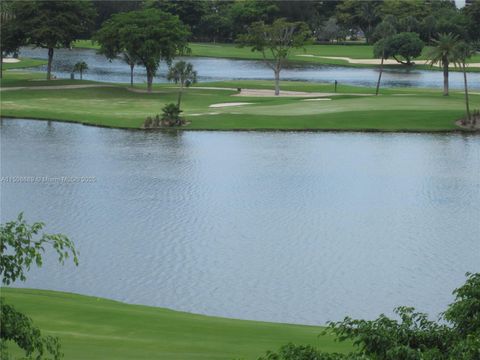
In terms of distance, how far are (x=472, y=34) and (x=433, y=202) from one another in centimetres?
12052

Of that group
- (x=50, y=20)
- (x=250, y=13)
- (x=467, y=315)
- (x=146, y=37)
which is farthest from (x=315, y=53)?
(x=467, y=315)

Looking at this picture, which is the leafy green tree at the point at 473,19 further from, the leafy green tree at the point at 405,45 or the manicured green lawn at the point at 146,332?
the manicured green lawn at the point at 146,332

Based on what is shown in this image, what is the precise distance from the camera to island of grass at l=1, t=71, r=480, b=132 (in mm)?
75062

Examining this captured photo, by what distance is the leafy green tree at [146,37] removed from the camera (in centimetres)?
9775

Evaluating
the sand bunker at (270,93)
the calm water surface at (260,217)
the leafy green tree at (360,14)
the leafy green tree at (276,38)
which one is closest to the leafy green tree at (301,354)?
the calm water surface at (260,217)

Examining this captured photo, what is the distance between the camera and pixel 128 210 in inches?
1763

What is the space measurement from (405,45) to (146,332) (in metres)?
126

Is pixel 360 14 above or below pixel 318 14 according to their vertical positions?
below

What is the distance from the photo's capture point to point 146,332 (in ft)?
80.5

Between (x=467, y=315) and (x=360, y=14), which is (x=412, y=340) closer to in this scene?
(x=467, y=315)

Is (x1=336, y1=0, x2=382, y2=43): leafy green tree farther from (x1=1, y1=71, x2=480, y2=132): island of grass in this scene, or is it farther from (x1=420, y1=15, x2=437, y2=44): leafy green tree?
(x1=1, y1=71, x2=480, y2=132): island of grass

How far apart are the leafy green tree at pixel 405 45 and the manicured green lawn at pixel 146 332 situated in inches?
4731

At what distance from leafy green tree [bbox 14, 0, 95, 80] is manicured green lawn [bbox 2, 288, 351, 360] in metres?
76.3

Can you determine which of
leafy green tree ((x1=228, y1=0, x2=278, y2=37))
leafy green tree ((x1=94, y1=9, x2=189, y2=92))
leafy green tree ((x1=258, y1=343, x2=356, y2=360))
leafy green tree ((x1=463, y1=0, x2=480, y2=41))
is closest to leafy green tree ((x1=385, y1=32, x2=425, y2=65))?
leafy green tree ((x1=463, y1=0, x2=480, y2=41))
